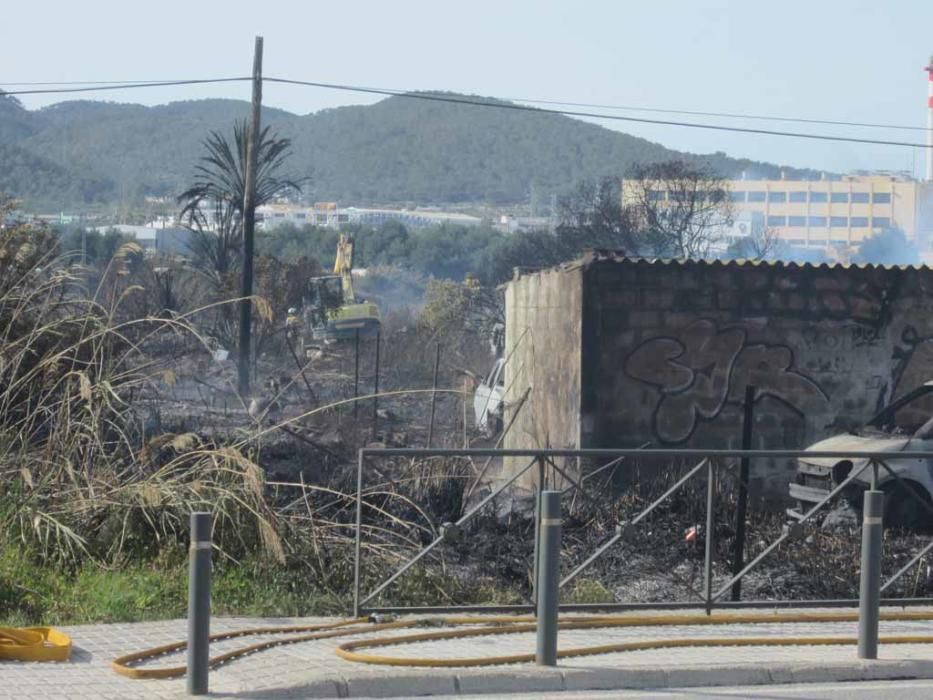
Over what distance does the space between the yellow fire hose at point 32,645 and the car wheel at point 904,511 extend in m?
7.84

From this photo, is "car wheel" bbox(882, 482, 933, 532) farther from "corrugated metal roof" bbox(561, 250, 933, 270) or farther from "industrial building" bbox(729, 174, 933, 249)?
"industrial building" bbox(729, 174, 933, 249)

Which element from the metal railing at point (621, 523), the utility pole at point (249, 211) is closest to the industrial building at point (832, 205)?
the utility pole at point (249, 211)

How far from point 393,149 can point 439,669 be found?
17375 cm

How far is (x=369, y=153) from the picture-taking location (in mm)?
178875

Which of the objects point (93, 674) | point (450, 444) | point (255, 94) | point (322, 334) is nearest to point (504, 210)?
point (322, 334)

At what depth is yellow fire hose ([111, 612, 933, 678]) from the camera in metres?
7.62

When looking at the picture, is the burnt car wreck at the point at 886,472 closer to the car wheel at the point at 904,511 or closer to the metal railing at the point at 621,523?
the car wheel at the point at 904,511

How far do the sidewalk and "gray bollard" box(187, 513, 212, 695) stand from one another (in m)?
0.21

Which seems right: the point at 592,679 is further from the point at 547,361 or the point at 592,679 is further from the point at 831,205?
the point at 831,205

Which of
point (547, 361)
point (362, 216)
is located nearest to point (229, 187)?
point (547, 361)

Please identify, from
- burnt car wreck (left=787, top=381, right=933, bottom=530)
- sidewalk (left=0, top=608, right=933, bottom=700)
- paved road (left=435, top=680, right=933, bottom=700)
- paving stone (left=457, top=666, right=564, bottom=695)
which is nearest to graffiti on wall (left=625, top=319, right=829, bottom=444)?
burnt car wreck (left=787, top=381, right=933, bottom=530)

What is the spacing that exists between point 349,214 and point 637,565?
150487mm

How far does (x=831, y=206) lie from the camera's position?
15400cm

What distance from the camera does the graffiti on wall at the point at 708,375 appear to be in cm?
1834
